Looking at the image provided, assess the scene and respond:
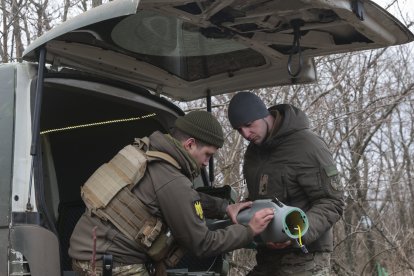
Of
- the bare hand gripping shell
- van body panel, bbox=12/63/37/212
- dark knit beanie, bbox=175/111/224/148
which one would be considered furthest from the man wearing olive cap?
van body panel, bbox=12/63/37/212

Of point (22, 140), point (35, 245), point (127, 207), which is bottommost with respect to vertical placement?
point (35, 245)

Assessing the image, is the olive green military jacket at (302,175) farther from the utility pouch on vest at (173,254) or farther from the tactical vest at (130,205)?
the tactical vest at (130,205)

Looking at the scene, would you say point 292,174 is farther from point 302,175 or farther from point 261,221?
point 261,221

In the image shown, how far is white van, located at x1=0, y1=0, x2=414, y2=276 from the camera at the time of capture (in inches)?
126

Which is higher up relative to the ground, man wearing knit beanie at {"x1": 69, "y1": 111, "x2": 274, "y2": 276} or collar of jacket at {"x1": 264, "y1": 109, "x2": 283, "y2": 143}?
collar of jacket at {"x1": 264, "y1": 109, "x2": 283, "y2": 143}

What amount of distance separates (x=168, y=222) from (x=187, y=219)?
→ 11cm

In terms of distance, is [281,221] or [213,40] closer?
[281,221]

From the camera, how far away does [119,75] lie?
445 cm

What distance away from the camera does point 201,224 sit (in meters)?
3.34

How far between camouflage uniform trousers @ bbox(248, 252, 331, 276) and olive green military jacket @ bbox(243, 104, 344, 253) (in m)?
0.06

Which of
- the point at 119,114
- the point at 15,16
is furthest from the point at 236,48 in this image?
the point at 15,16

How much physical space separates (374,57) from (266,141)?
287 inches

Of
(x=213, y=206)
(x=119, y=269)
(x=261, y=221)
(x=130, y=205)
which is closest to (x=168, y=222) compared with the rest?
(x=130, y=205)

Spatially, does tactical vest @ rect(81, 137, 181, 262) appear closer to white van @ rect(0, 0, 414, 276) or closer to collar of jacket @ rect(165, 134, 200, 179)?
collar of jacket @ rect(165, 134, 200, 179)
